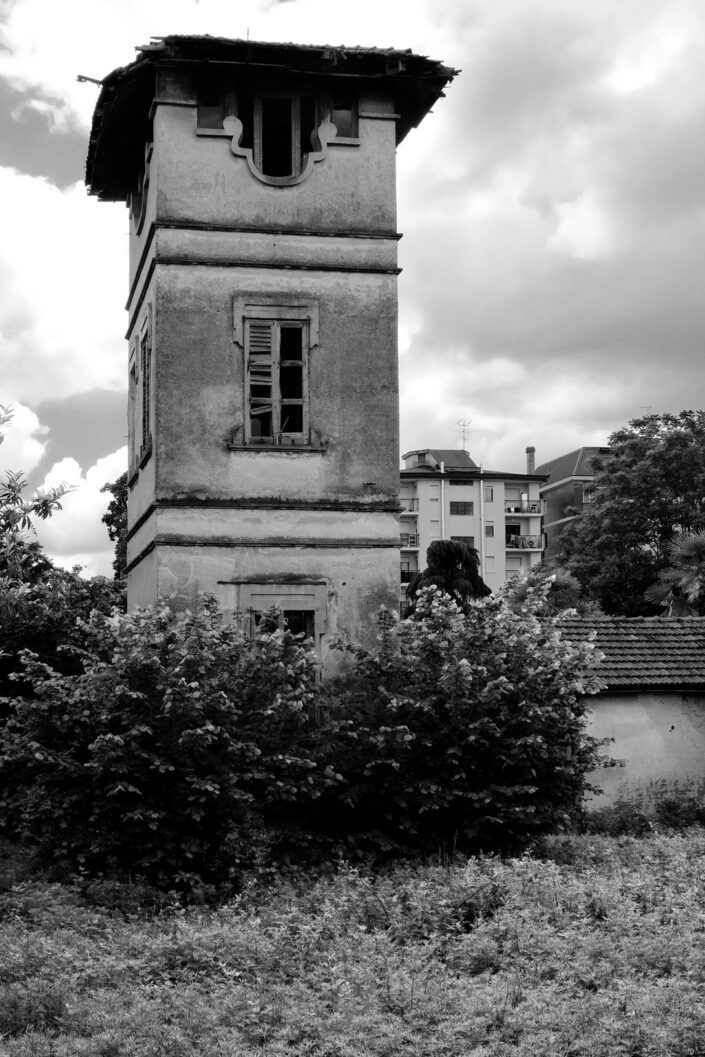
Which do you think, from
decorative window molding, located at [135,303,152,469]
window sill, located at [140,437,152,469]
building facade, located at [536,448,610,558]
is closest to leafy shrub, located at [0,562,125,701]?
window sill, located at [140,437,152,469]

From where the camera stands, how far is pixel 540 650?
684 inches

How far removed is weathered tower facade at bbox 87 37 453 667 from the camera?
720 inches

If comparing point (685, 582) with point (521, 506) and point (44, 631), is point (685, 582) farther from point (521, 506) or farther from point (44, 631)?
point (521, 506)

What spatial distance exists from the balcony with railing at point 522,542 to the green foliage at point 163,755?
2691 inches

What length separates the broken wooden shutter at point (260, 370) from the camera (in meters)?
18.7

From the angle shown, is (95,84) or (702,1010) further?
(95,84)

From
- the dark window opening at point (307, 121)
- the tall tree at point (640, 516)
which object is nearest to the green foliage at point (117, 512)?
the tall tree at point (640, 516)

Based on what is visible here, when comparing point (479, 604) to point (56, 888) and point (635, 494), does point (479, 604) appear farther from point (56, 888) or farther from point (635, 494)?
point (635, 494)

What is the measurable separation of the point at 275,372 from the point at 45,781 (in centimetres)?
675

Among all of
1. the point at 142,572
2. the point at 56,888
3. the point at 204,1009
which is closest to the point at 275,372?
the point at 142,572

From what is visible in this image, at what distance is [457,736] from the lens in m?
16.7

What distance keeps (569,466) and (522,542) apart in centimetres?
607

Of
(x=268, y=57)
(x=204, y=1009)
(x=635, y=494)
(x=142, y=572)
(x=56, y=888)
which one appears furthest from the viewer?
(x=635, y=494)

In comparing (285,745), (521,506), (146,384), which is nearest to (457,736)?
(285,745)
